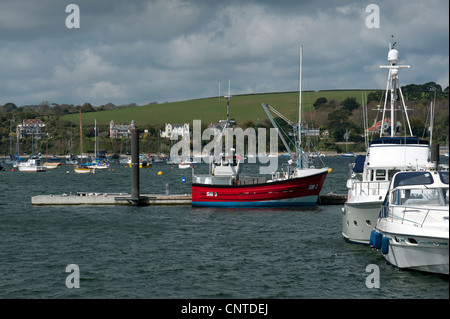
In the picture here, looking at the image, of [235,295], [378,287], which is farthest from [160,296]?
[378,287]

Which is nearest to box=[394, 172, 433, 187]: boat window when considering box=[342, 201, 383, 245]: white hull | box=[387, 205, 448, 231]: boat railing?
box=[387, 205, 448, 231]: boat railing

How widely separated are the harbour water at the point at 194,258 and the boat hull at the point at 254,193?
7.40 feet

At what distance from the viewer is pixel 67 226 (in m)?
40.4

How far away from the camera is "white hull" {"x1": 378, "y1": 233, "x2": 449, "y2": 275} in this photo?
2198 cm

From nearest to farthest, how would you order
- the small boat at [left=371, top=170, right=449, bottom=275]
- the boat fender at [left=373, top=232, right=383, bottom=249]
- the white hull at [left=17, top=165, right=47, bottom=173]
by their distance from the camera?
the small boat at [left=371, top=170, right=449, bottom=275] → the boat fender at [left=373, top=232, right=383, bottom=249] → the white hull at [left=17, top=165, right=47, bottom=173]

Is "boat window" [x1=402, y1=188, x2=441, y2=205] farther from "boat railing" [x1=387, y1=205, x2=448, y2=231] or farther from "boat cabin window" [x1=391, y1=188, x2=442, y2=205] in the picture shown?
"boat railing" [x1=387, y1=205, x2=448, y2=231]

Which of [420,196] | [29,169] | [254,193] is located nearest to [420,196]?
[420,196]

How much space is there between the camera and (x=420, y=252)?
75.0 ft

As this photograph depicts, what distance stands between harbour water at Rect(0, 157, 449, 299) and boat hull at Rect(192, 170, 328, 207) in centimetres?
226

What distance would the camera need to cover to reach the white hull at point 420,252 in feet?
72.1

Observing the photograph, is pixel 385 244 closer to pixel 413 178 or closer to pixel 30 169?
pixel 413 178

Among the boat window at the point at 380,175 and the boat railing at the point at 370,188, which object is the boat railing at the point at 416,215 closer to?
the boat railing at the point at 370,188
